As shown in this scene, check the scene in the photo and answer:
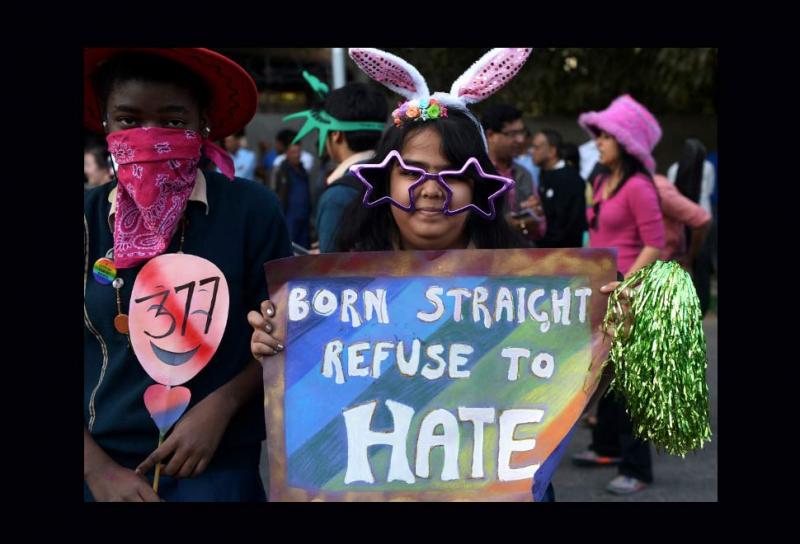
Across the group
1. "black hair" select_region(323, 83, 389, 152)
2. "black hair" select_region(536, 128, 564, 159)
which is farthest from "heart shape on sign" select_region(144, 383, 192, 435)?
"black hair" select_region(536, 128, 564, 159)

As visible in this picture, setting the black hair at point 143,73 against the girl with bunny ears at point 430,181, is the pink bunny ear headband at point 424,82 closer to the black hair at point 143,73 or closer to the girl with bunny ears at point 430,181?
the girl with bunny ears at point 430,181

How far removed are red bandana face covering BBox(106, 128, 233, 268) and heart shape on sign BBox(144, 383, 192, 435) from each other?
33cm

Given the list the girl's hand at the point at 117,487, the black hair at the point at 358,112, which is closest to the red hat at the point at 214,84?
the girl's hand at the point at 117,487

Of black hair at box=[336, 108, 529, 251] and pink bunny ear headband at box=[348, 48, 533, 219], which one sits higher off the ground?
pink bunny ear headband at box=[348, 48, 533, 219]

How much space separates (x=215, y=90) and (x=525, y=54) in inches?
35.6

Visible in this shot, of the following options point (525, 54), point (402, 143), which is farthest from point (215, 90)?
point (525, 54)

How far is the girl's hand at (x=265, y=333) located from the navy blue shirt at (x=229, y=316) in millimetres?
142

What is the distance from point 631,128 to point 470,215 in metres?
2.96

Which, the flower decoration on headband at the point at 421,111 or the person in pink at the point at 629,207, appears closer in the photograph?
the flower decoration on headband at the point at 421,111

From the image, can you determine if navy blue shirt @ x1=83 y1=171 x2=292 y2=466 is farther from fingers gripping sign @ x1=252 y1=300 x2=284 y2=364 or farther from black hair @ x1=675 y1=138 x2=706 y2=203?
black hair @ x1=675 y1=138 x2=706 y2=203

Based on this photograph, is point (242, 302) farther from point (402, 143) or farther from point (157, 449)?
point (402, 143)

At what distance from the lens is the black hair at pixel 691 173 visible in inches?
250

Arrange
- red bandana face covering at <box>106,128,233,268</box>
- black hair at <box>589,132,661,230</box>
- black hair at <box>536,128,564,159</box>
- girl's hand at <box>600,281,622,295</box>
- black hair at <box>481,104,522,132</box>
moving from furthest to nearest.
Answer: black hair at <box>536,128,564,159</box> < black hair at <box>481,104,522,132</box> < black hair at <box>589,132,661,230</box> < red bandana face covering at <box>106,128,233,268</box> < girl's hand at <box>600,281,622,295</box>

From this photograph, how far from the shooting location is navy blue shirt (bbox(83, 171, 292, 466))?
243 cm
